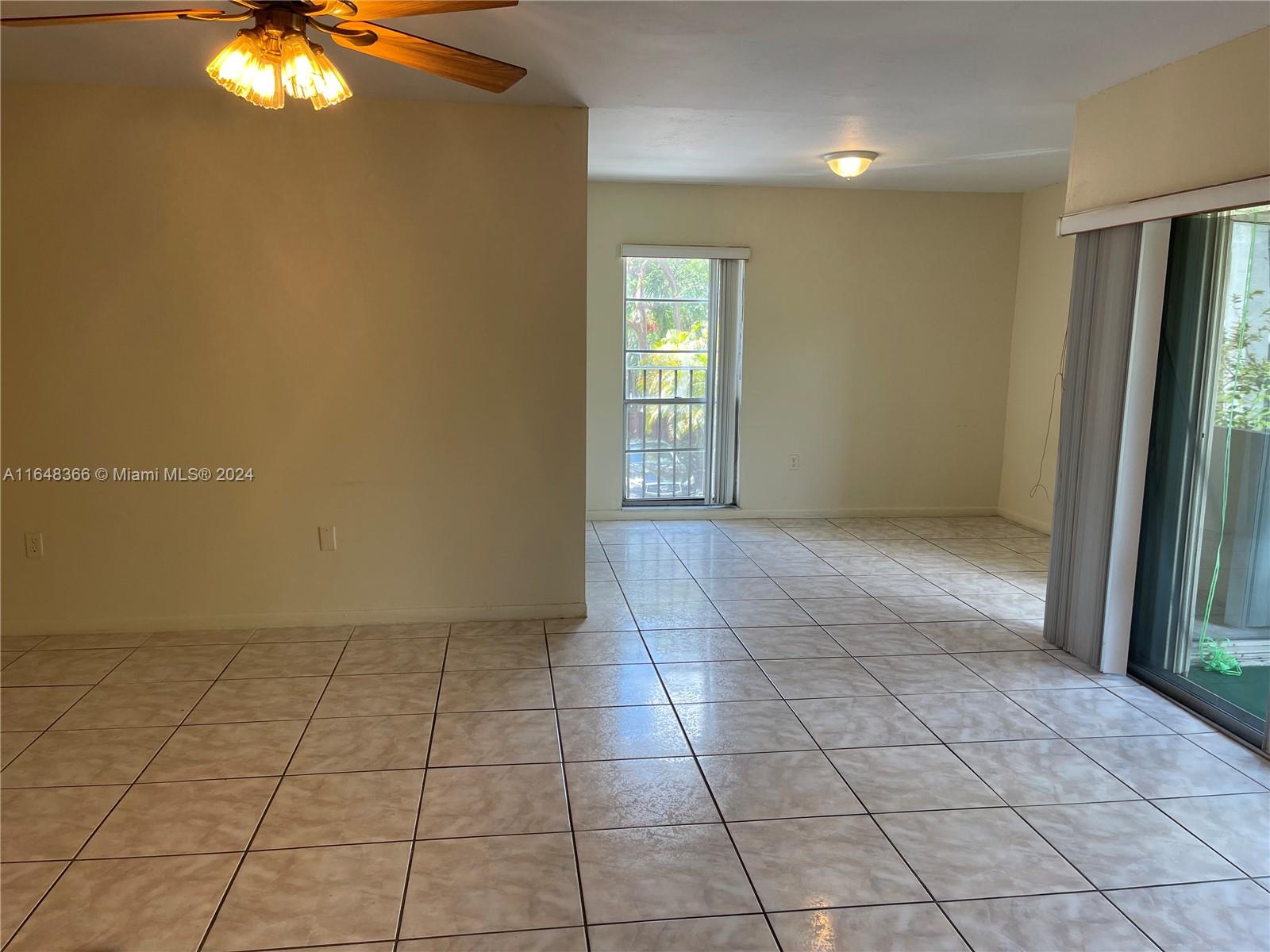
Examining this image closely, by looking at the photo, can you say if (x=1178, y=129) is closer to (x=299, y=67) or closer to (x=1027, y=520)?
(x=299, y=67)

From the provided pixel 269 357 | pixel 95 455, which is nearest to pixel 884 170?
pixel 269 357

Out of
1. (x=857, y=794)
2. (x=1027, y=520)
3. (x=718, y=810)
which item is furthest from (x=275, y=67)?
(x=1027, y=520)

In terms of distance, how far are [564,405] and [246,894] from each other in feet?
7.84

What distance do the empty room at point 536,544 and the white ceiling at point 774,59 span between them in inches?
1.1

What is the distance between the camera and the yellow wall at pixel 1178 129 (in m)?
2.78

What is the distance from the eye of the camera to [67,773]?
8.59 ft

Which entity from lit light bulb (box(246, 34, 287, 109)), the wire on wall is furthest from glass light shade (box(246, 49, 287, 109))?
the wire on wall

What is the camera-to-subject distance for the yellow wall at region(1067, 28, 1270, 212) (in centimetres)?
278

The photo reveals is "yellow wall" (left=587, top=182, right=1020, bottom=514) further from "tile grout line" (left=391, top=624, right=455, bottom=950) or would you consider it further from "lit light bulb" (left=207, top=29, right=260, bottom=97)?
"lit light bulb" (left=207, top=29, right=260, bottom=97)

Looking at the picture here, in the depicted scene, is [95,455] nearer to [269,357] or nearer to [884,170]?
[269,357]

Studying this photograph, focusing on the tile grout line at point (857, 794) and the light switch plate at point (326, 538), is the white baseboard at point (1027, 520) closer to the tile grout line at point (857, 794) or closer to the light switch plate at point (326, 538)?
the tile grout line at point (857, 794)

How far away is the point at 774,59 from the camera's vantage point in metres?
3.09

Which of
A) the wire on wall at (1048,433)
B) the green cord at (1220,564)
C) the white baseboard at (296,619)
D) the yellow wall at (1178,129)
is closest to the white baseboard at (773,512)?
the wire on wall at (1048,433)

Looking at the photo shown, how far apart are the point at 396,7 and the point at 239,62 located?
364 millimetres
